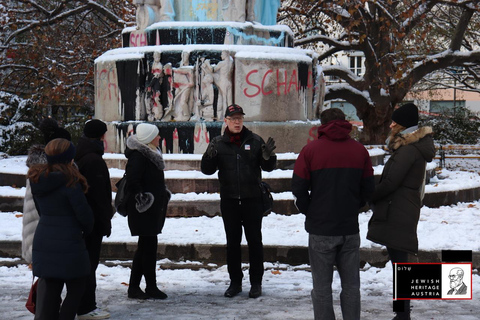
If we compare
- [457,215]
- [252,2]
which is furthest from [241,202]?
[252,2]

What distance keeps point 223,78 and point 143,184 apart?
5.67 metres

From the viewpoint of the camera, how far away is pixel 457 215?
33.9 feet

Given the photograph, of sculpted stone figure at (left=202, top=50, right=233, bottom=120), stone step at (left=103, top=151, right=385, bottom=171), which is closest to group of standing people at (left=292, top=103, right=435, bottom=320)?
stone step at (left=103, top=151, right=385, bottom=171)

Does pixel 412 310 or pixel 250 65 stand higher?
pixel 250 65

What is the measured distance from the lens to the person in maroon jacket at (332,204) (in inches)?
197

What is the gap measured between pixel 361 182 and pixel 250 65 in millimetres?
7061

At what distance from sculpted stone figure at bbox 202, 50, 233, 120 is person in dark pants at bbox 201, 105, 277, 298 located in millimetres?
5212

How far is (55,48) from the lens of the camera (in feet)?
83.7

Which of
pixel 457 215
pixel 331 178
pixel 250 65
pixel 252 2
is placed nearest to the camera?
pixel 331 178

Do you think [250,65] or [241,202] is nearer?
[241,202]

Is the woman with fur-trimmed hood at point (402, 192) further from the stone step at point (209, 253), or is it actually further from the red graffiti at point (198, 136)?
the red graffiti at point (198, 136)

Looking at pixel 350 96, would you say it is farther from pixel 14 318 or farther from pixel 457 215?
pixel 14 318

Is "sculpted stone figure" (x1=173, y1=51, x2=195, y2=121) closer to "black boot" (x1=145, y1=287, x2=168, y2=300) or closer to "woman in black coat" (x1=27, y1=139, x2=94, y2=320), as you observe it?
"black boot" (x1=145, y1=287, x2=168, y2=300)

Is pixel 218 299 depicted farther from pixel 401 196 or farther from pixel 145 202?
pixel 401 196
